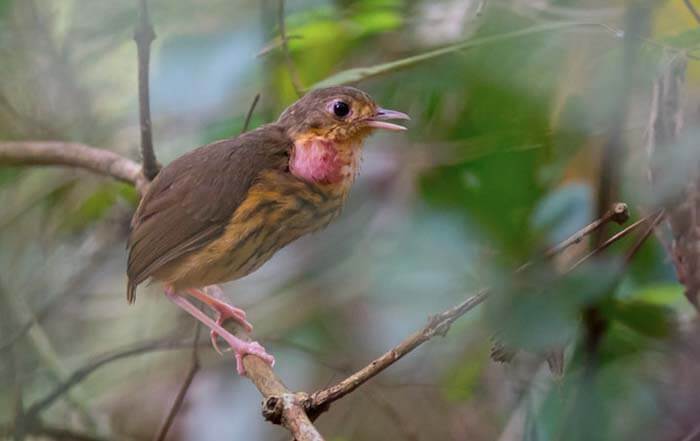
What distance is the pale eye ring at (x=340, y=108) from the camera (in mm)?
2420

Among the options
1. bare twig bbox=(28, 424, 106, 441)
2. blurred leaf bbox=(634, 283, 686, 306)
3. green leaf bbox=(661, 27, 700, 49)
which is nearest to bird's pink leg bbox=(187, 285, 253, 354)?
bare twig bbox=(28, 424, 106, 441)

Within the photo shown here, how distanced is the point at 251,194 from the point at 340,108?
293 mm

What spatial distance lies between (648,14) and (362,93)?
789 mm

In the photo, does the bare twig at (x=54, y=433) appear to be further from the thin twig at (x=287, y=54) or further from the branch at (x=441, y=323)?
the branch at (x=441, y=323)

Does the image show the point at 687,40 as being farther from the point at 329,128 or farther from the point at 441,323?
the point at 329,128

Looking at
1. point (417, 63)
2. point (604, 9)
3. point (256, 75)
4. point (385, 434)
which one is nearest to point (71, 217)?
point (256, 75)

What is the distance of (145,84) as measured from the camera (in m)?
2.61

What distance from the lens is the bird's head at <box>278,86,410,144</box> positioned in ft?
7.93

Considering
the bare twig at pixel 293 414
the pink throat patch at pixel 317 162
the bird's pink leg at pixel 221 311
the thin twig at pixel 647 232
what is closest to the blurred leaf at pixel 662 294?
the thin twig at pixel 647 232

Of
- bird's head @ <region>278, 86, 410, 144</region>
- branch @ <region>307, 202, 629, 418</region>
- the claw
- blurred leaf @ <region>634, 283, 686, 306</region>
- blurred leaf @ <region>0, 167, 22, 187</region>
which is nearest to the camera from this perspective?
branch @ <region>307, 202, 629, 418</region>

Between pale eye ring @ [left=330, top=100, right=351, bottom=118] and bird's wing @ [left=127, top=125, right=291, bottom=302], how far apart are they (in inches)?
6.3

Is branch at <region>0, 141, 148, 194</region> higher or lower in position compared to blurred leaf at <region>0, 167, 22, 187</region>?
lower

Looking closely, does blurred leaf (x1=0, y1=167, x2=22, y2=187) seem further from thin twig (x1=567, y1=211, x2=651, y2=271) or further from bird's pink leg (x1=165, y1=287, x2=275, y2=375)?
thin twig (x1=567, y1=211, x2=651, y2=271)

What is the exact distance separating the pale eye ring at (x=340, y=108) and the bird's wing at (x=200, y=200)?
0.53 feet
